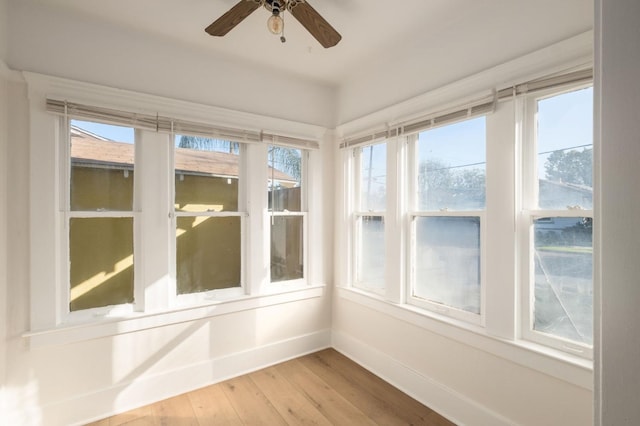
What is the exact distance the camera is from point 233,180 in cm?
290

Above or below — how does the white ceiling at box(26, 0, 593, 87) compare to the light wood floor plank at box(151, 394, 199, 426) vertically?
above

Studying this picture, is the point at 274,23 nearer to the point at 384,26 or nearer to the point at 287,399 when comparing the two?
the point at 384,26

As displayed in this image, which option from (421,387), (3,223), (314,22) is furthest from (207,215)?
(421,387)

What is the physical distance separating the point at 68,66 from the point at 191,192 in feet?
3.87

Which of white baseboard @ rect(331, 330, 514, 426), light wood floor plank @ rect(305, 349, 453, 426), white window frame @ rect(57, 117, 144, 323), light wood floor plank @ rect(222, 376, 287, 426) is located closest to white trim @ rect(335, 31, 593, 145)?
white baseboard @ rect(331, 330, 514, 426)

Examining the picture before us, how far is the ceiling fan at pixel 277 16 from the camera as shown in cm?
167

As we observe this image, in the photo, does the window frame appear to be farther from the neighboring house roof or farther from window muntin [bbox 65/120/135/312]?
window muntin [bbox 65/120/135/312]

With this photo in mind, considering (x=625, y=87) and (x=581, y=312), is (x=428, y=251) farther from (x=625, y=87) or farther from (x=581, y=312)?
(x=625, y=87)

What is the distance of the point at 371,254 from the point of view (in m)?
3.07

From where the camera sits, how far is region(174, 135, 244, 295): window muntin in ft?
8.66

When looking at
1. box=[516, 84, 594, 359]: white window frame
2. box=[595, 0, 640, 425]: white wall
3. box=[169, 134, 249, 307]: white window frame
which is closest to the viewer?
box=[595, 0, 640, 425]: white wall

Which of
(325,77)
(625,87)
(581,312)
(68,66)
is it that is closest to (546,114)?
(581,312)

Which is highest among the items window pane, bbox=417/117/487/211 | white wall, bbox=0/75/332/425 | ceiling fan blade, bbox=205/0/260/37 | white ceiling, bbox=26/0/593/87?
white ceiling, bbox=26/0/593/87

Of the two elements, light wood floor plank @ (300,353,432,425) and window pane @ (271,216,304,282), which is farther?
window pane @ (271,216,304,282)
